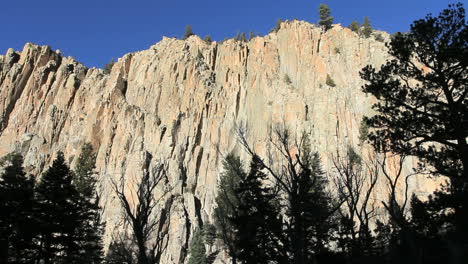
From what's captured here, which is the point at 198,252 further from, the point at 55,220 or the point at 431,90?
the point at 431,90

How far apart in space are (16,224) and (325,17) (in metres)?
64.9

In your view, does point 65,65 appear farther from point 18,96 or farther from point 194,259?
point 194,259

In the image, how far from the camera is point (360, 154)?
49.8 m

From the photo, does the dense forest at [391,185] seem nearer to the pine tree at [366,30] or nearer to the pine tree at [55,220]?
the pine tree at [55,220]

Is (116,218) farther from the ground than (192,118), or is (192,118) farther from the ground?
(192,118)

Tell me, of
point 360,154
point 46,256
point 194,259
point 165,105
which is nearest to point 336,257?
point 46,256

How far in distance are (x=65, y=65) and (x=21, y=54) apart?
10966 mm

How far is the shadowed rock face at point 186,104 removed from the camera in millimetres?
55469

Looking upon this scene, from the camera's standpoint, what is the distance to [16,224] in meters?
19.3

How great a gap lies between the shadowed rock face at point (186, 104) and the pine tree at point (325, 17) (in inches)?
117

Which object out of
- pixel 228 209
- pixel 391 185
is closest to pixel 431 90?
pixel 391 185

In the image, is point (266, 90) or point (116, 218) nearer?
point (116, 218)

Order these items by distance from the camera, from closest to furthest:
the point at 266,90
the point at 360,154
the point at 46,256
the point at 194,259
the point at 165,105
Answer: the point at 46,256 → the point at 194,259 → the point at 360,154 → the point at 266,90 → the point at 165,105

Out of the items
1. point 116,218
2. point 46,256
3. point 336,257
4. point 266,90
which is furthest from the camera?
point 266,90
